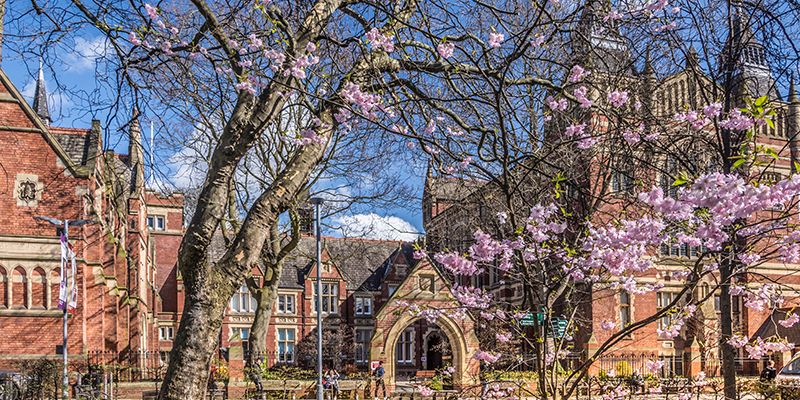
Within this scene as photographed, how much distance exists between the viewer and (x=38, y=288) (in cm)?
2653

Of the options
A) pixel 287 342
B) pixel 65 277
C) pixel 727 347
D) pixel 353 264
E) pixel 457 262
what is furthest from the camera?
pixel 353 264

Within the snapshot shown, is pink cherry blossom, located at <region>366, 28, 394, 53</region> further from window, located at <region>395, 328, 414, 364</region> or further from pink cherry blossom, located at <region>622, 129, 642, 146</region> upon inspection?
window, located at <region>395, 328, 414, 364</region>

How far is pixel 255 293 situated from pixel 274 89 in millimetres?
19231

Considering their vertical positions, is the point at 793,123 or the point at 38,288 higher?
the point at 793,123

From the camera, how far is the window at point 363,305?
54.6 m

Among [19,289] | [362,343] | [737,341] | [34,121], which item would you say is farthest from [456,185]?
[362,343]

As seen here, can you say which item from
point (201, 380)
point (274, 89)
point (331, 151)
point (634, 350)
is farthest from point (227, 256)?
point (634, 350)

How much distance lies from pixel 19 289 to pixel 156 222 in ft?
104

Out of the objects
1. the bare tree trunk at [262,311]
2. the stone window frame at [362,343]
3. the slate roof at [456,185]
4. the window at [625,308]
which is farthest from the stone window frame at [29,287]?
the stone window frame at [362,343]

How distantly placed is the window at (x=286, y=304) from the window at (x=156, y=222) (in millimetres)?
11472

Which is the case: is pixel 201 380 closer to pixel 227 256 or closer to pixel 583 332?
pixel 227 256

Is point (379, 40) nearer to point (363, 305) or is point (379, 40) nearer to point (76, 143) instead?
point (76, 143)

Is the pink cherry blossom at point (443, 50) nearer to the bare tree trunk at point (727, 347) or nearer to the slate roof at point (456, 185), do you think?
the slate roof at point (456, 185)

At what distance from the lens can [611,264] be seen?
23.7 feet
